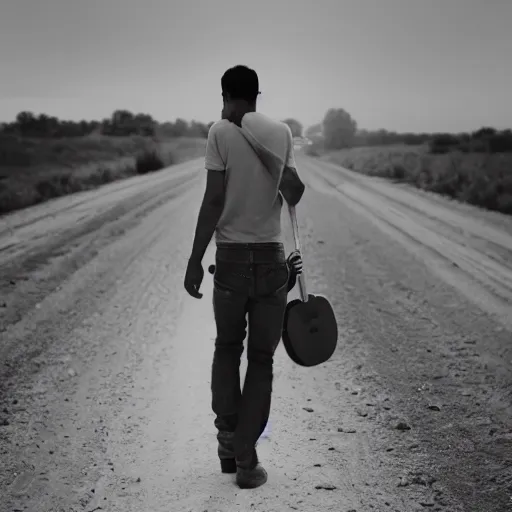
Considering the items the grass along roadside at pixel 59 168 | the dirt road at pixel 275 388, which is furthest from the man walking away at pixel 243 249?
the grass along roadside at pixel 59 168

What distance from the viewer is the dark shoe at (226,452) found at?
2.90 meters

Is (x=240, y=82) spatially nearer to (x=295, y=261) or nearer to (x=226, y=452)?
(x=295, y=261)

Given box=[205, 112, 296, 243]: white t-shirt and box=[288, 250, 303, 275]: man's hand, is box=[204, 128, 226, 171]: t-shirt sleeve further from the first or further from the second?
box=[288, 250, 303, 275]: man's hand

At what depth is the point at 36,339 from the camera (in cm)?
510

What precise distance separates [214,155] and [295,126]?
55 centimetres

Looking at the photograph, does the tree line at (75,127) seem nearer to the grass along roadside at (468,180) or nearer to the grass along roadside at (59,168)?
the grass along roadside at (59,168)

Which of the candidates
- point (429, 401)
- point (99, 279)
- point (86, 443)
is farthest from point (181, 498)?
point (99, 279)

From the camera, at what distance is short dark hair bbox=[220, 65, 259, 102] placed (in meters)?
2.59

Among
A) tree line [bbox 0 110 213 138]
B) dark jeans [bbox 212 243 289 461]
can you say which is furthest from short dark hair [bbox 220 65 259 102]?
tree line [bbox 0 110 213 138]

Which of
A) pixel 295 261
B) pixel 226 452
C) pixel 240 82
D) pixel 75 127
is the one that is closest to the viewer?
pixel 240 82

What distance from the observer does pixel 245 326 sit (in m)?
2.79

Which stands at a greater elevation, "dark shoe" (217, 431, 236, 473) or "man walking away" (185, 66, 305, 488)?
"man walking away" (185, 66, 305, 488)

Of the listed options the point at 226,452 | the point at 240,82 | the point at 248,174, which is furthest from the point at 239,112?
the point at 226,452

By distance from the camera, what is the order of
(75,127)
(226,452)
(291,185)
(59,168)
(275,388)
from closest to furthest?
(291,185) < (226,452) < (275,388) < (59,168) < (75,127)
